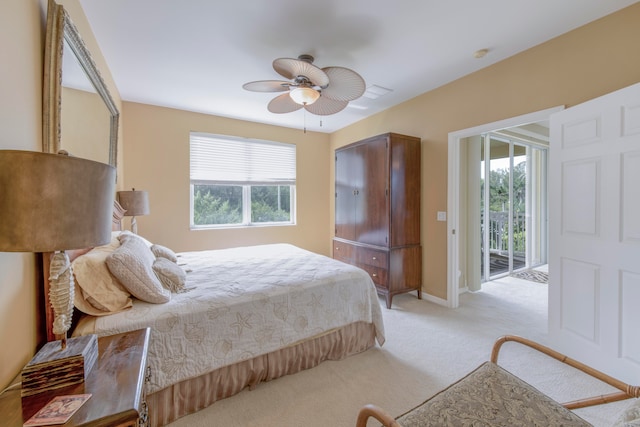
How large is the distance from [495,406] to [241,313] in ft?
4.54

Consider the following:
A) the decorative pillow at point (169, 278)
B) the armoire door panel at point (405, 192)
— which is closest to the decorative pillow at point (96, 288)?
the decorative pillow at point (169, 278)

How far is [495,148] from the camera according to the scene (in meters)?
4.58

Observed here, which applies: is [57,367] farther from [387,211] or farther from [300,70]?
[387,211]

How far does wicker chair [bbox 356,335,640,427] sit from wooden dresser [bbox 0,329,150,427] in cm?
76

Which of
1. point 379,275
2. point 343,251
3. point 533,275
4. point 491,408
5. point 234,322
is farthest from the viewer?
point 533,275

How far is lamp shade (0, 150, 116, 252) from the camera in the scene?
0.75 meters

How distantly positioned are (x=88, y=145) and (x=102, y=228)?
149cm

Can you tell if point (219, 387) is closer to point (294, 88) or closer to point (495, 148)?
point (294, 88)

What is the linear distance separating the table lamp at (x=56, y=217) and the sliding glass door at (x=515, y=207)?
15.6ft

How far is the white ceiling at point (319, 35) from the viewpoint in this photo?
6.21ft

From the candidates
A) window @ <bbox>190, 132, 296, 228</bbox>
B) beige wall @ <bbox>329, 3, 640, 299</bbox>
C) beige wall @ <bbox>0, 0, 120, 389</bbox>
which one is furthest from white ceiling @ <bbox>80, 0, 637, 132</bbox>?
window @ <bbox>190, 132, 296, 228</bbox>

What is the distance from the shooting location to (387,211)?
10.6 feet

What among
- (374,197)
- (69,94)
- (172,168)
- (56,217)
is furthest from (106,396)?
(172,168)

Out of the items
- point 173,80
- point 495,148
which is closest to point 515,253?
point 495,148
